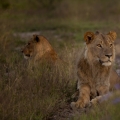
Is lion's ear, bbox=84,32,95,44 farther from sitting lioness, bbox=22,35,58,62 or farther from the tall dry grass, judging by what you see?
sitting lioness, bbox=22,35,58,62

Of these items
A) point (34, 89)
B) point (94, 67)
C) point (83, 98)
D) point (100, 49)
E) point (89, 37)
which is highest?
point (89, 37)

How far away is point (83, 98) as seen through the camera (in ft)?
21.7

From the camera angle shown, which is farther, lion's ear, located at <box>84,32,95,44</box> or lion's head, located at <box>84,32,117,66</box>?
lion's ear, located at <box>84,32,95,44</box>

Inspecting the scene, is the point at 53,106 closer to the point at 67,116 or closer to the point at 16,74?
the point at 67,116

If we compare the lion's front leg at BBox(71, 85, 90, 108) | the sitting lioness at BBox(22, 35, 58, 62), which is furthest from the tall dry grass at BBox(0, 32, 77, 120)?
the sitting lioness at BBox(22, 35, 58, 62)

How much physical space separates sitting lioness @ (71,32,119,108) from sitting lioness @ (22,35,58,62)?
210 centimetres

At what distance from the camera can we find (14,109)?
5.69 metres

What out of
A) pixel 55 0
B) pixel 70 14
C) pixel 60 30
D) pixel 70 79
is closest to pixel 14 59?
pixel 70 79

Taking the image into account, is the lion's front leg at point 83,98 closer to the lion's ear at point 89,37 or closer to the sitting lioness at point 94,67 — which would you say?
the sitting lioness at point 94,67

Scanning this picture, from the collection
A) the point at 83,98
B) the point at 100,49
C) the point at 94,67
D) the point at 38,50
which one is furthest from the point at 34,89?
the point at 38,50

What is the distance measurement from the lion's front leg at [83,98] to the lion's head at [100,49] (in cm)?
35

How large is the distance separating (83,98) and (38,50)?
285cm

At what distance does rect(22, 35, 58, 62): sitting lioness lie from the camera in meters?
9.06

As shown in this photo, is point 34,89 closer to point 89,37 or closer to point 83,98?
point 83,98
